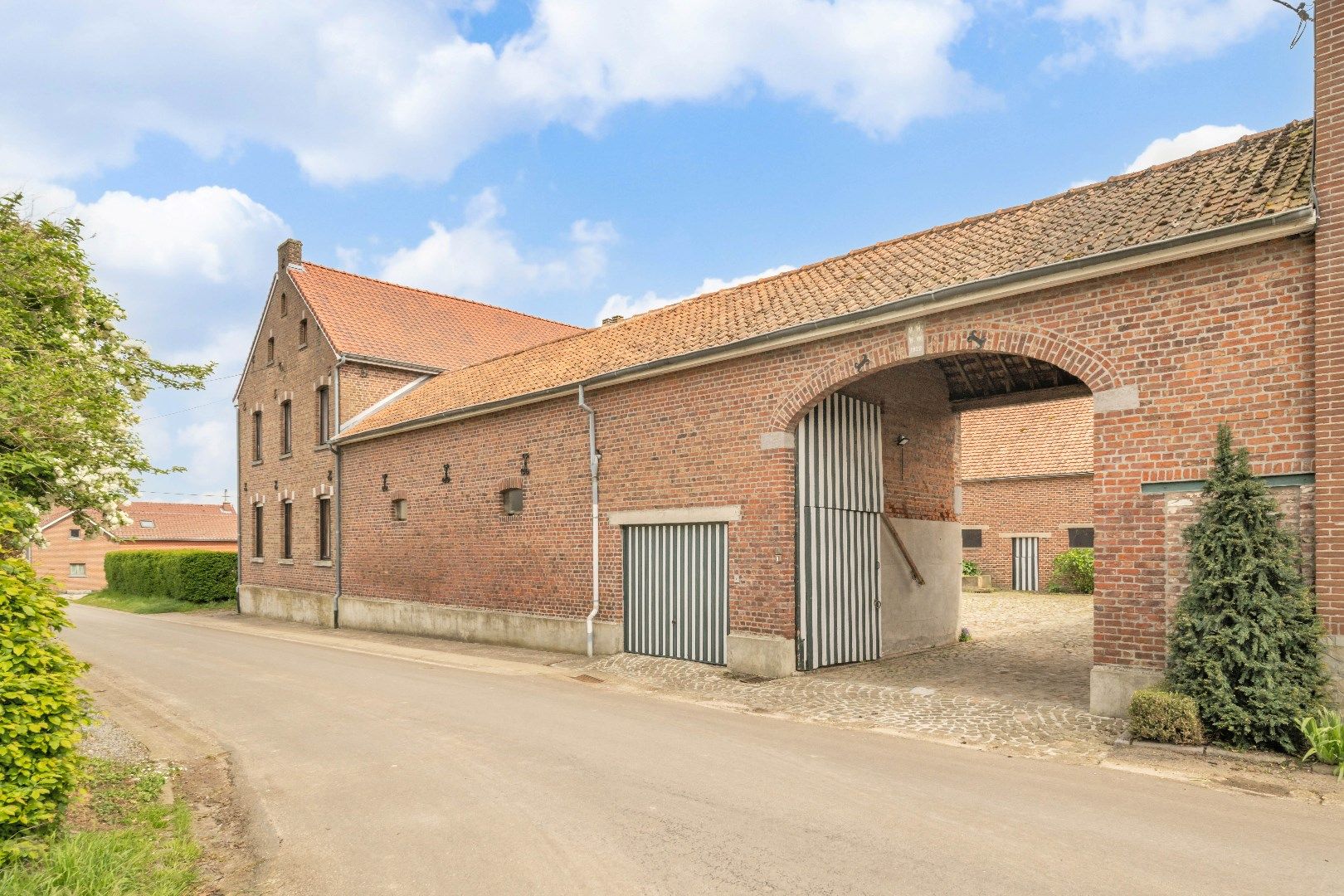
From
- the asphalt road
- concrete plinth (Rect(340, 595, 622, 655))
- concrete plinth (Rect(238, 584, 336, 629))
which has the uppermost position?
the asphalt road

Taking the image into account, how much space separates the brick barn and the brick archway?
0.11ft

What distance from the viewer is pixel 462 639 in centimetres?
1617

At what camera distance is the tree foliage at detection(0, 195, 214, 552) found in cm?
701

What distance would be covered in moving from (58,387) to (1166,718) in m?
9.75

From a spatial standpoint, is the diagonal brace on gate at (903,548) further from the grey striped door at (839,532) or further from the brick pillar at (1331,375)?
the brick pillar at (1331,375)

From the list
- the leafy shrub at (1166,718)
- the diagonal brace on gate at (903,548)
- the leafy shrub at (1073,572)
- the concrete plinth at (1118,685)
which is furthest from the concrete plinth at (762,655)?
the leafy shrub at (1073,572)

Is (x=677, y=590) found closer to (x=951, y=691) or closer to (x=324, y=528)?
(x=951, y=691)

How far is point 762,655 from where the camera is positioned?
441 inches

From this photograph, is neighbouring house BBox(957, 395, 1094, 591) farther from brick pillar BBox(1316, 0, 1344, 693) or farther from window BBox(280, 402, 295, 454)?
window BBox(280, 402, 295, 454)

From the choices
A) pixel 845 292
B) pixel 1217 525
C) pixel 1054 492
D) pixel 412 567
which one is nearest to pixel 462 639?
pixel 412 567

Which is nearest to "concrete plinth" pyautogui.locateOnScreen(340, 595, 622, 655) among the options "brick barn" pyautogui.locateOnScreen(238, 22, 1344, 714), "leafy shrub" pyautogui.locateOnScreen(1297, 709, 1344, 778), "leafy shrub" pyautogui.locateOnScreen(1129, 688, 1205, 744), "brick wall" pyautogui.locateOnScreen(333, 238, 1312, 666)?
"brick barn" pyautogui.locateOnScreen(238, 22, 1344, 714)

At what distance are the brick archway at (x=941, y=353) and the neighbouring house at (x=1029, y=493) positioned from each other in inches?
566

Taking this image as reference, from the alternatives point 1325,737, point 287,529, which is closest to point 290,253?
point 287,529

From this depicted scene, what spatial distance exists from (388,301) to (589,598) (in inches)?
612
